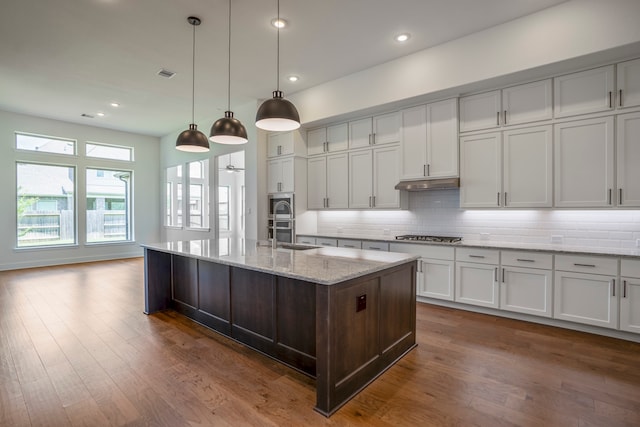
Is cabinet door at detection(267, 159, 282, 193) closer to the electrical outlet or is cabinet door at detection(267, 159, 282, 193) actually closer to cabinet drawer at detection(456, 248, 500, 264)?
cabinet drawer at detection(456, 248, 500, 264)

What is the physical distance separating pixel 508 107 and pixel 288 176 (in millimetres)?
3430

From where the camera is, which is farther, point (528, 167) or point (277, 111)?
point (528, 167)

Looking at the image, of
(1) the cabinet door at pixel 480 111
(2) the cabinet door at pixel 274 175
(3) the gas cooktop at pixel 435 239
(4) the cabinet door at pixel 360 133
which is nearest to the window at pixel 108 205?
(2) the cabinet door at pixel 274 175

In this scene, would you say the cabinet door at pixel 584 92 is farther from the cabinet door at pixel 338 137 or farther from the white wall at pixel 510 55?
the cabinet door at pixel 338 137

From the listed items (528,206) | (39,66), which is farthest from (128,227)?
(528,206)

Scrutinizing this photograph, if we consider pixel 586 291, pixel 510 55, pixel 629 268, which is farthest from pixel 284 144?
pixel 629 268

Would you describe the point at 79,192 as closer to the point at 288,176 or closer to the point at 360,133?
the point at 288,176

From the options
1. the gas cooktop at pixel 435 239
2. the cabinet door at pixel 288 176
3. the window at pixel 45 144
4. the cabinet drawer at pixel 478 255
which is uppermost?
the window at pixel 45 144

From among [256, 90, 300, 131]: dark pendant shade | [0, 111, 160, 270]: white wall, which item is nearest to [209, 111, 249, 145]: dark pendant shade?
[256, 90, 300, 131]: dark pendant shade

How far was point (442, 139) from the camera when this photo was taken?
4.27 meters

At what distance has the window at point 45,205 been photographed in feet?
22.6

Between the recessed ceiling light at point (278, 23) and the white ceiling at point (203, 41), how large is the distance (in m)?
0.06

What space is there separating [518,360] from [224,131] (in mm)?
3416

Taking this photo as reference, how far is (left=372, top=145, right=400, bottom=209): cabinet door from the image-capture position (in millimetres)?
4762
